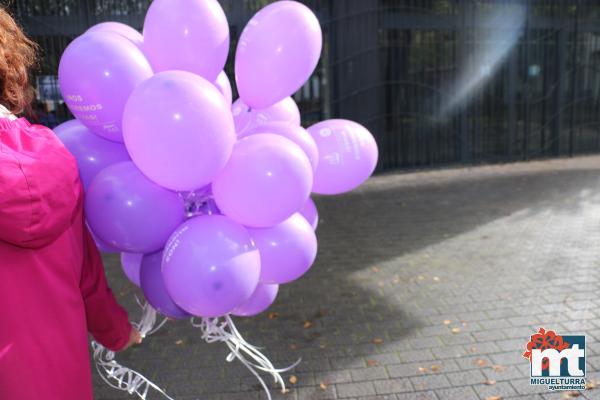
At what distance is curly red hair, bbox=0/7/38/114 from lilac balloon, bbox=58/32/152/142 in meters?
0.37

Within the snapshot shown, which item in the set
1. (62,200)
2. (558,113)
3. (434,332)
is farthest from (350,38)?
(62,200)

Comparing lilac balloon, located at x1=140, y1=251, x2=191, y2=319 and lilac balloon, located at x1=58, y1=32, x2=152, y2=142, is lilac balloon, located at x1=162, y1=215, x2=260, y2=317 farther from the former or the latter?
lilac balloon, located at x1=58, y1=32, x2=152, y2=142

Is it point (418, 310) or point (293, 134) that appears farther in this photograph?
point (418, 310)

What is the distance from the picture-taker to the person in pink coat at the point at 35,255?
137 centimetres

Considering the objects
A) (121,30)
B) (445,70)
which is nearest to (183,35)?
(121,30)

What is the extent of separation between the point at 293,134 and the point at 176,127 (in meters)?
0.70

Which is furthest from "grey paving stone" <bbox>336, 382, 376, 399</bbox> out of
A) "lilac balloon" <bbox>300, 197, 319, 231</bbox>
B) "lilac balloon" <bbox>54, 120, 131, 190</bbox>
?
"lilac balloon" <bbox>54, 120, 131, 190</bbox>

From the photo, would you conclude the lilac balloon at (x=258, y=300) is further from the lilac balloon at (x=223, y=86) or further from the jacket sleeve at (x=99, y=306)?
the lilac balloon at (x=223, y=86)

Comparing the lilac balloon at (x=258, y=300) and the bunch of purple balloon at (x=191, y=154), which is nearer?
the bunch of purple balloon at (x=191, y=154)

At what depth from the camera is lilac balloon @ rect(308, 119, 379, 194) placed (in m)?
2.69

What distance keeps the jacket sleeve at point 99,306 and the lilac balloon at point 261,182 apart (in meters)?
0.53

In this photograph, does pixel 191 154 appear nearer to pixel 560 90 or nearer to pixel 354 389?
pixel 354 389

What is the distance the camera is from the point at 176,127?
6.07 ft

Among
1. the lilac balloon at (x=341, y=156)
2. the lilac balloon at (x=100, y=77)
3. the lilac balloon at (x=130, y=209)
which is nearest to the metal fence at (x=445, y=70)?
the lilac balloon at (x=341, y=156)
